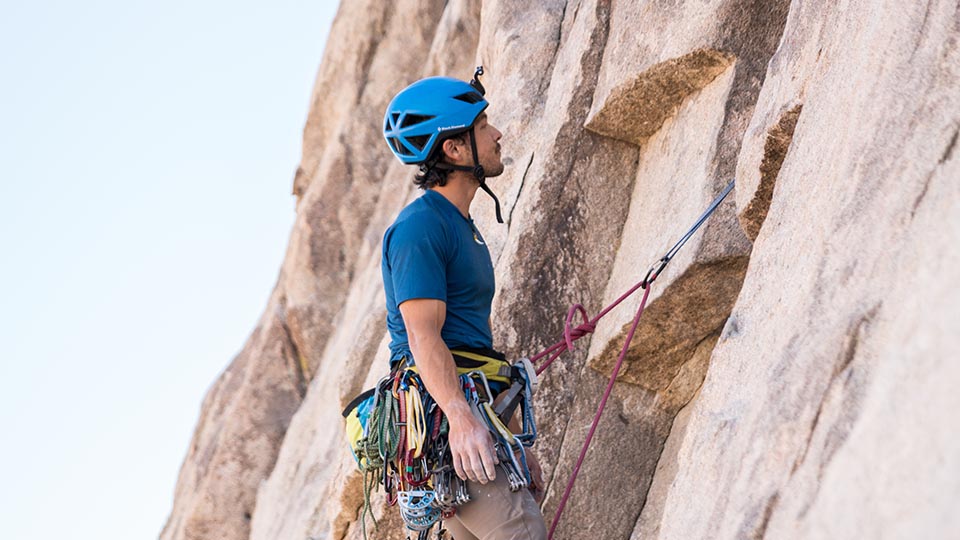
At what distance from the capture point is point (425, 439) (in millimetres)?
5246

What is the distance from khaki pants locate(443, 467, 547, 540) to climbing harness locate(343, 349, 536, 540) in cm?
4

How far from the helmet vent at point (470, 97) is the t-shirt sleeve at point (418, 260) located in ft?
2.56

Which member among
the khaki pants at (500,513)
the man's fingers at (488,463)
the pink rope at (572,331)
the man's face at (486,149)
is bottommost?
the khaki pants at (500,513)

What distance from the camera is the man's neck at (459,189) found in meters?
5.76

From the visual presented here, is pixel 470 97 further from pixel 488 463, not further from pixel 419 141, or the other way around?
pixel 488 463

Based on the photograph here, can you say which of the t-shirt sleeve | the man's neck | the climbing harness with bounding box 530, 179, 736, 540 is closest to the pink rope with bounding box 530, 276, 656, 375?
the climbing harness with bounding box 530, 179, 736, 540

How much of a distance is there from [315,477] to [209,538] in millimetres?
3770

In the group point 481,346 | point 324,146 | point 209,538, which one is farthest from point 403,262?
point 324,146

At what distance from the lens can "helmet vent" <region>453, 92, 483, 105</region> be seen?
584cm

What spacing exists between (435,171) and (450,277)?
62 centimetres

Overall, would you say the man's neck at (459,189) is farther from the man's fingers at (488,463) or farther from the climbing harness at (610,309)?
the man's fingers at (488,463)

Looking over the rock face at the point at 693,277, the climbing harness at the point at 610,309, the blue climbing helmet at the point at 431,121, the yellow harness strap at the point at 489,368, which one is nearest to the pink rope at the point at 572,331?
the climbing harness at the point at 610,309

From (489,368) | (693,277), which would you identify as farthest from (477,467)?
(693,277)

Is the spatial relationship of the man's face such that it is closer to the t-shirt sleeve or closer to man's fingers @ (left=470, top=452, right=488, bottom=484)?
the t-shirt sleeve
